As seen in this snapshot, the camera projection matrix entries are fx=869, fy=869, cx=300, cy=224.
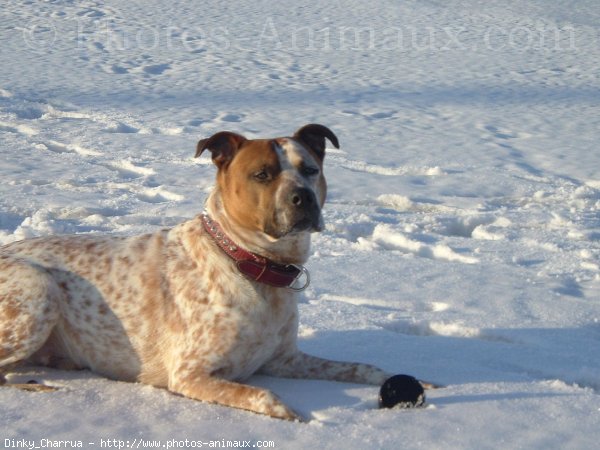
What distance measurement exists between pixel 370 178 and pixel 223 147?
508 cm

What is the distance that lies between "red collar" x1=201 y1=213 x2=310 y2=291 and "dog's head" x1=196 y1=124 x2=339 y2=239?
0.11m

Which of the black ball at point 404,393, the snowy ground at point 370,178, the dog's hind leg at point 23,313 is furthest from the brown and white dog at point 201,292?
the black ball at point 404,393

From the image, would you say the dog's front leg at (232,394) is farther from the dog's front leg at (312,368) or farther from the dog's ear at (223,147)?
the dog's ear at (223,147)

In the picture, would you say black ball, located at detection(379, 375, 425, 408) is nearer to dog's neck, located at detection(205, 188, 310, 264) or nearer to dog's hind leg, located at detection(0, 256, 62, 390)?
dog's neck, located at detection(205, 188, 310, 264)

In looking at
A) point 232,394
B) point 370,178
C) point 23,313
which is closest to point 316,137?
point 232,394

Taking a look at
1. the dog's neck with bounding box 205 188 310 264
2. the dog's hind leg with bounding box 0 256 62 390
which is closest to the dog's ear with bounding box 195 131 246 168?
the dog's neck with bounding box 205 188 310 264

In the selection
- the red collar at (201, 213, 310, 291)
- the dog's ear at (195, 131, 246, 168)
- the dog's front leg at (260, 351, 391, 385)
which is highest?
the dog's ear at (195, 131, 246, 168)

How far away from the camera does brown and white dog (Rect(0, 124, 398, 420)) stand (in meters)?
3.91

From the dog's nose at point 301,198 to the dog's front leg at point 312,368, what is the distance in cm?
78

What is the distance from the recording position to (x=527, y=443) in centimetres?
326

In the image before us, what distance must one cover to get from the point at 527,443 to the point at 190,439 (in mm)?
1260

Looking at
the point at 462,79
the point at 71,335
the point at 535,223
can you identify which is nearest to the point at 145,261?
the point at 71,335

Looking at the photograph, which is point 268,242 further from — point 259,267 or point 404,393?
point 404,393

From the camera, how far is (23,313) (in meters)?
4.05
